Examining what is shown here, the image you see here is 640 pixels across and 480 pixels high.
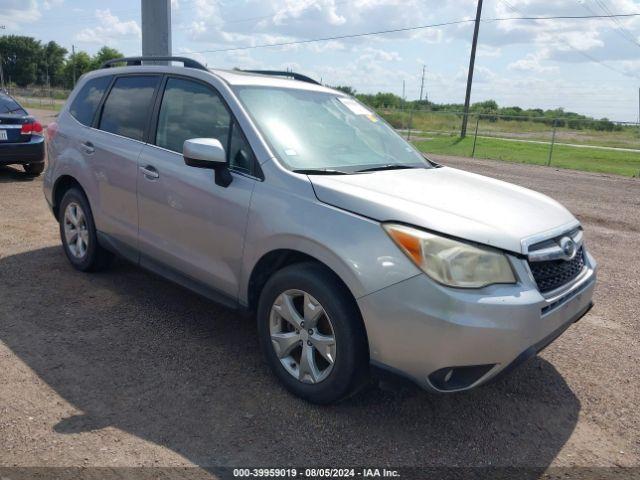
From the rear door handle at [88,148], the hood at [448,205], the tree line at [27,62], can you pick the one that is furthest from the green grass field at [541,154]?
the tree line at [27,62]

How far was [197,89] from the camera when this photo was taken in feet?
13.4

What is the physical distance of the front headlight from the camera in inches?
108

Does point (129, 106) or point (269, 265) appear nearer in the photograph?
point (269, 265)

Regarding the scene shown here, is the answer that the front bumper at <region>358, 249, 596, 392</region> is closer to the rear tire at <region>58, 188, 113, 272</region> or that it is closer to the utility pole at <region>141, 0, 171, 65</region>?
the rear tire at <region>58, 188, 113, 272</region>

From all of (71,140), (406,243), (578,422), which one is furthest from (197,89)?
(578,422)

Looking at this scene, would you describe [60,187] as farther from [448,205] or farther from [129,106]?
[448,205]

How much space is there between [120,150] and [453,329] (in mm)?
3070

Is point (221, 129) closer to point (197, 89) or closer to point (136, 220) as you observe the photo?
point (197, 89)

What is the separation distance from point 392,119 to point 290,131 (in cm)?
3250

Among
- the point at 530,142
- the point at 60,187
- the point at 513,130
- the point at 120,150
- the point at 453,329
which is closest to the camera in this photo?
the point at 453,329

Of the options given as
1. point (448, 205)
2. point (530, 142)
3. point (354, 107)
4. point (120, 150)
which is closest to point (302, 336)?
point (448, 205)

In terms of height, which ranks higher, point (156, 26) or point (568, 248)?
point (156, 26)

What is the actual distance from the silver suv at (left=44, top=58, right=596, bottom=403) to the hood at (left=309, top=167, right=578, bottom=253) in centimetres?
1

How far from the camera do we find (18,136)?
9.63 metres
